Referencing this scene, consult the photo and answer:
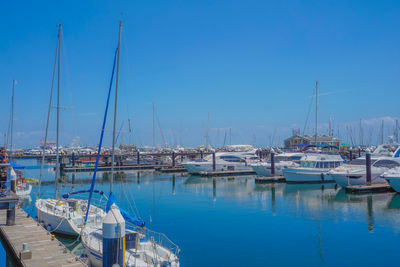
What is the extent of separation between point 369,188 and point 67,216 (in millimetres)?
32496

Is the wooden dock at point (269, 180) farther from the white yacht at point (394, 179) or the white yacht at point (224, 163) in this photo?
the white yacht at point (394, 179)

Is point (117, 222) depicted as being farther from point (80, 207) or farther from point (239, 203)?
point (239, 203)

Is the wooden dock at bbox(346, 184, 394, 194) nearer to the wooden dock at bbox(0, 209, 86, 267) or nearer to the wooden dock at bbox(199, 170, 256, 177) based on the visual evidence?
the wooden dock at bbox(199, 170, 256, 177)

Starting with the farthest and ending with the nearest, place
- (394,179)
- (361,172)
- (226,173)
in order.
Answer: (226,173) < (361,172) < (394,179)

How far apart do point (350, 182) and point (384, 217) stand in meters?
14.3

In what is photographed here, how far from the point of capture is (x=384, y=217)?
2870 cm

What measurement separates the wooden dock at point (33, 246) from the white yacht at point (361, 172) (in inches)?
1368

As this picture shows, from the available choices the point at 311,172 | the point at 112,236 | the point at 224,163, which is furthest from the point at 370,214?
the point at 224,163

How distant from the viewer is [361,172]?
42562 millimetres

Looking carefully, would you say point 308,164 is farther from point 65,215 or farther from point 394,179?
point 65,215

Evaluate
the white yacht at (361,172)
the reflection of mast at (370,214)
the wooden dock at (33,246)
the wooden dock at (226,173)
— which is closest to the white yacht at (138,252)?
the wooden dock at (33,246)

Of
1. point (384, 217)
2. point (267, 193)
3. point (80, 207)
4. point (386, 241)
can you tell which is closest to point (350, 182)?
point (267, 193)

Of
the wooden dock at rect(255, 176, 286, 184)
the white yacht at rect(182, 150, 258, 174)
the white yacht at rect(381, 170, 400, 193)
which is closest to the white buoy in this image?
the white yacht at rect(381, 170, 400, 193)

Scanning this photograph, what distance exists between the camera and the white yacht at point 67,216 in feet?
70.2
